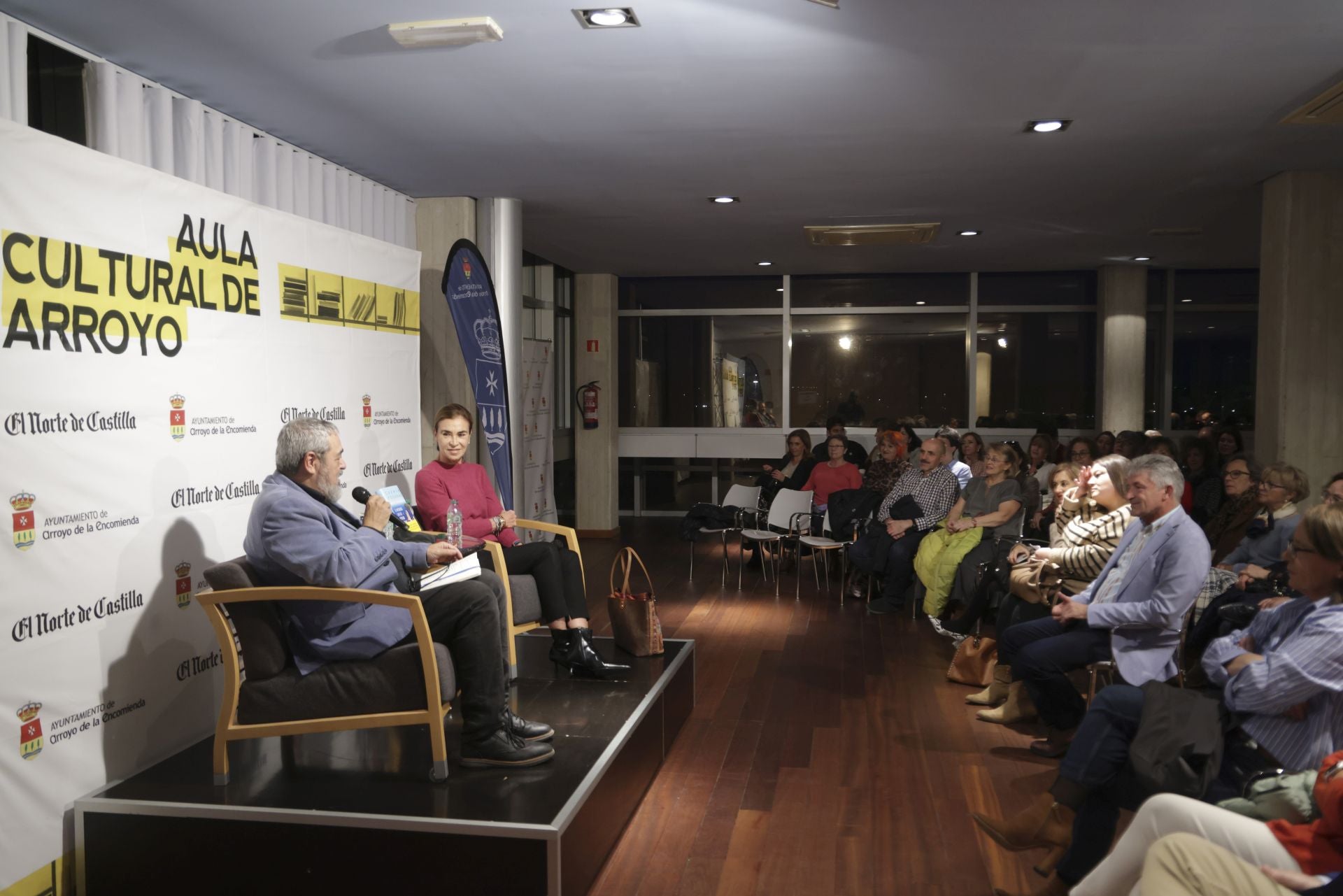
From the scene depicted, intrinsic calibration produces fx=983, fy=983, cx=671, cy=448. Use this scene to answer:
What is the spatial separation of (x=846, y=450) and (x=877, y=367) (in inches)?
112

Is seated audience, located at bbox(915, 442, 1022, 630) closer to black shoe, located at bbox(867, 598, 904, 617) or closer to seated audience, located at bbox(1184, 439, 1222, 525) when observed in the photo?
black shoe, located at bbox(867, 598, 904, 617)

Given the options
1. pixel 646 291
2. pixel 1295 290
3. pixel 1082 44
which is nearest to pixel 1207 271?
pixel 1295 290

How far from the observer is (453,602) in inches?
136

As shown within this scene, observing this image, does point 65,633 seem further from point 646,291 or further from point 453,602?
point 646,291

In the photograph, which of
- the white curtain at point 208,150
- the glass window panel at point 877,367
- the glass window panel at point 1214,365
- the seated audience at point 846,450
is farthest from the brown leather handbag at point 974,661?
the glass window panel at point 1214,365

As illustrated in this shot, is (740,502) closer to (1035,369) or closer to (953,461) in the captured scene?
(953,461)

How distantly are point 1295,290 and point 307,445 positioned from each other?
5.84 m

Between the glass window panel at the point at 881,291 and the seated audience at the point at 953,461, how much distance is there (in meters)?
4.44

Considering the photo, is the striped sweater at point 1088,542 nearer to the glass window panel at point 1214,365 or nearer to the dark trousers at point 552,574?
the dark trousers at point 552,574

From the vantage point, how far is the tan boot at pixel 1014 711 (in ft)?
15.7

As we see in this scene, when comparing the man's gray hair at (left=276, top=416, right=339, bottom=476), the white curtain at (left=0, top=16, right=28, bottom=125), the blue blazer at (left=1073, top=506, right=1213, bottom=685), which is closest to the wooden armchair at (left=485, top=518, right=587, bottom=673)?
the man's gray hair at (left=276, top=416, right=339, bottom=476)

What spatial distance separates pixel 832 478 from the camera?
8.60 meters

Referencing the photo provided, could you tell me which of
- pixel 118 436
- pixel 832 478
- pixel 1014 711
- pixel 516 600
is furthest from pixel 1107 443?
pixel 118 436

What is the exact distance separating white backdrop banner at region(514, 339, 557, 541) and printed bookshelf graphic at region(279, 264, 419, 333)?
314cm
